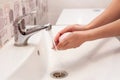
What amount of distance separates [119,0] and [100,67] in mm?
346

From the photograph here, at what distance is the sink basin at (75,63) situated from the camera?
0.69 meters

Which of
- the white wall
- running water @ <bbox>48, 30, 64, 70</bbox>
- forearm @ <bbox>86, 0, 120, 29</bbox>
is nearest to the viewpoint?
running water @ <bbox>48, 30, 64, 70</bbox>

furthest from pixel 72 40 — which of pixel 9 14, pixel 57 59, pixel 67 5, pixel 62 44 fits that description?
pixel 67 5

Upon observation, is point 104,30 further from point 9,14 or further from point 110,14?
point 9,14

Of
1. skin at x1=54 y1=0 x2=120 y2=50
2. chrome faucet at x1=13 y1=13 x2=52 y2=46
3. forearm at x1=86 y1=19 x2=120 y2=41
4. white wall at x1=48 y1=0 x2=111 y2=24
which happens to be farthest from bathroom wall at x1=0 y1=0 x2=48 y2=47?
white wall at x1=48 y1=0 x2=111 y2=24

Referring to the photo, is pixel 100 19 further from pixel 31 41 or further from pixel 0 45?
pixel 0 45

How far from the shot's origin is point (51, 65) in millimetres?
827

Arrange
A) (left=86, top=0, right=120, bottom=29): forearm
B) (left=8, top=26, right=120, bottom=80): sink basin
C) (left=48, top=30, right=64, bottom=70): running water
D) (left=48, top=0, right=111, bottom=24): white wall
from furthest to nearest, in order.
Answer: (left=48, top=0, right=111, bottom=24): white wall → (left=86, top=0, right=120, bottom=29): forearm → (left=48, top=30, right=64, bottom=70): running water → (left=8, top=26, right=120, bottom=80): sink basin

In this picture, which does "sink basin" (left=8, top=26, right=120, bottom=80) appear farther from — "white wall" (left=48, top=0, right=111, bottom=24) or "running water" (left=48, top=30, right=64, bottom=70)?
"white wall" (left=48, top=0, right=111, bottom=24)

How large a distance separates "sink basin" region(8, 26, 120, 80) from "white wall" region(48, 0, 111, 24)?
808 millimetres

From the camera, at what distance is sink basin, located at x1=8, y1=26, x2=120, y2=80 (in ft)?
2.27

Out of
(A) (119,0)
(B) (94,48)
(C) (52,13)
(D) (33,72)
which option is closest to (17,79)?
(D) (33,72)

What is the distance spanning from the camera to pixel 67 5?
1.72 metres

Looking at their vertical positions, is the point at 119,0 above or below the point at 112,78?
above
